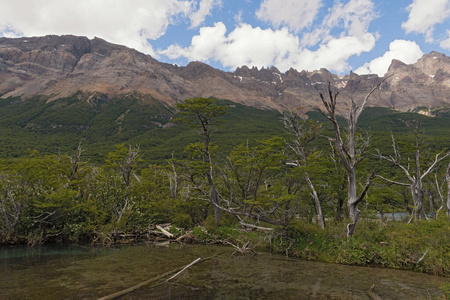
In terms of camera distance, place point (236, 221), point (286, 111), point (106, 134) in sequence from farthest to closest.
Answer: point (106, 134), point (236, 221), point (286, 111)

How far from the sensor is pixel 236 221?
26.7m

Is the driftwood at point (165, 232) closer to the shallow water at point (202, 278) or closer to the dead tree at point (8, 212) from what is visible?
the shallow water at point (202, 278)

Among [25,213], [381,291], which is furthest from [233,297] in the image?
[25,213]

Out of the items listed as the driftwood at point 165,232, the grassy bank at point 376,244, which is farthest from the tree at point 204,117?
the grassy bank at point 376,244

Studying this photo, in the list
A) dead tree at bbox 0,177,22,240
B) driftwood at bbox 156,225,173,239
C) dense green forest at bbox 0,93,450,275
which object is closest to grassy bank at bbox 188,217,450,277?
dense green forest at bbox 0,93,450,275

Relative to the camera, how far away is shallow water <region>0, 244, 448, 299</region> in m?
10.2

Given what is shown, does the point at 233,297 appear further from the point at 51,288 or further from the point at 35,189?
the point at 35,189

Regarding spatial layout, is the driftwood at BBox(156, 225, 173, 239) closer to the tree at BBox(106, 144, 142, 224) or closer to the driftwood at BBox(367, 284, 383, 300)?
the tree at BBox(106, 144, 142, 224)

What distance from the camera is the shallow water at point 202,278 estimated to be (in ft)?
33.4

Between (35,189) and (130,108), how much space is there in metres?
159

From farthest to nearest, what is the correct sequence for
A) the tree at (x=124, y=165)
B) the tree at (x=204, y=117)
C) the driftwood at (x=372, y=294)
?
the tree at (x=124, y=165) < the tree at (x=204, y=117) < the driftwood at (x=372, y=294)

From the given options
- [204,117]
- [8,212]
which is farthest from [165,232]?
[8,212]

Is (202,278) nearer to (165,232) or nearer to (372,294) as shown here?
(372,294)

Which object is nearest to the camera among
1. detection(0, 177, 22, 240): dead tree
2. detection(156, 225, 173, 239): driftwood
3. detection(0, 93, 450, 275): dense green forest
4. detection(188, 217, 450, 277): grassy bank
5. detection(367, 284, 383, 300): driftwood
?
detection(367, 284, 383, 300): driftwood
